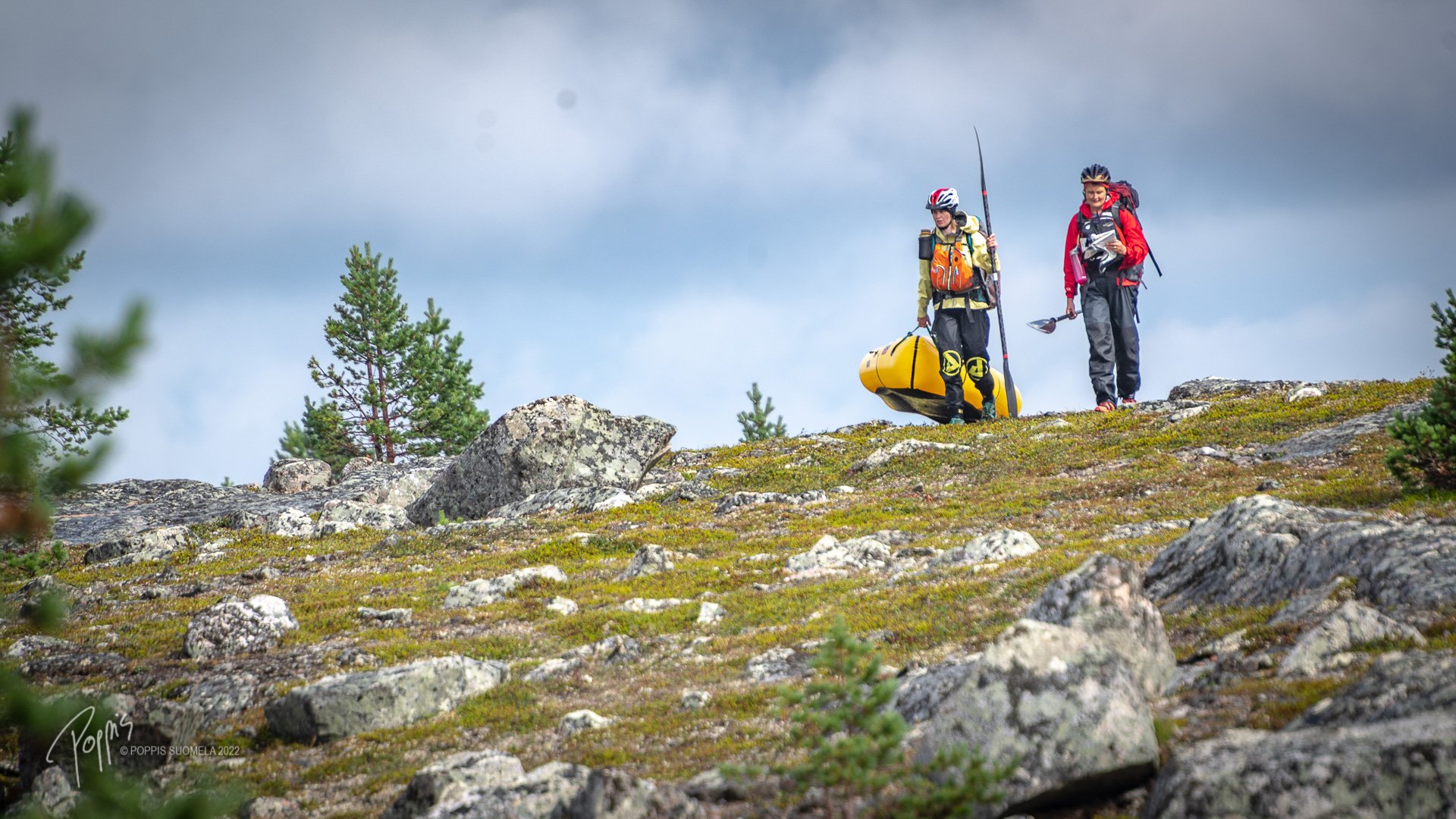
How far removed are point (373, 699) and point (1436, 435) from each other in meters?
14.1

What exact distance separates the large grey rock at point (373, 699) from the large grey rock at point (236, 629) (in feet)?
13.9

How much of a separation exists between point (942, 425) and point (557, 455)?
13.7m

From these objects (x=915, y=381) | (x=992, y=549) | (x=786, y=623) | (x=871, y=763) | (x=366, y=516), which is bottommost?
(x=871, y=763)

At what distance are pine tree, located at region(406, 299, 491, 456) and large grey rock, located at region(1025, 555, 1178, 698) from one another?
52.2 m

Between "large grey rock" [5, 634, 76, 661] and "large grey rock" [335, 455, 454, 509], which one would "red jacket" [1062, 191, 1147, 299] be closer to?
"large grey rock" [335, 455, 454, 509]

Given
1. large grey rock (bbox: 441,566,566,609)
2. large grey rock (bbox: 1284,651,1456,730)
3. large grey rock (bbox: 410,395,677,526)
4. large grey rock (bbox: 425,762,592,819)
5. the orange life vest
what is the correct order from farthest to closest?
the orange life vest → large grey rock (bbox: 410,395,677,526) → large grey rock (bbox: 441,566,566,609) → large grey rock (bbox: 425,762,592,819) → large grey rock (bbox: 1284,651,1456,730)

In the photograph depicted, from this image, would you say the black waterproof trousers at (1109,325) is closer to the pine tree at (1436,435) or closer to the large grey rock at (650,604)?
the pine tree at (1436,435)

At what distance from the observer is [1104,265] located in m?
31.9

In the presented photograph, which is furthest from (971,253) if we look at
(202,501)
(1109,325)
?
(202,501)

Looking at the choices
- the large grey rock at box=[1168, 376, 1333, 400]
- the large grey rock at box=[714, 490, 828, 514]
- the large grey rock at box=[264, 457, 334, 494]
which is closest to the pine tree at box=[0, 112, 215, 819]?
the large grey rock at box=[714, 490, 828, 514]

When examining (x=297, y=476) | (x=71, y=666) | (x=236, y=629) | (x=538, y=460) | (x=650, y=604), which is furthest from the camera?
(x=297, y=476)

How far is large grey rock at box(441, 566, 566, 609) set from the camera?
18516 mm

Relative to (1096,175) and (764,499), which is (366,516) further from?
(1096,175)

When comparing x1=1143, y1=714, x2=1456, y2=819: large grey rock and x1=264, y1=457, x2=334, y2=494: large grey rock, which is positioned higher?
x1=264, y1=457, x2=334, y2=494: large grey rock
